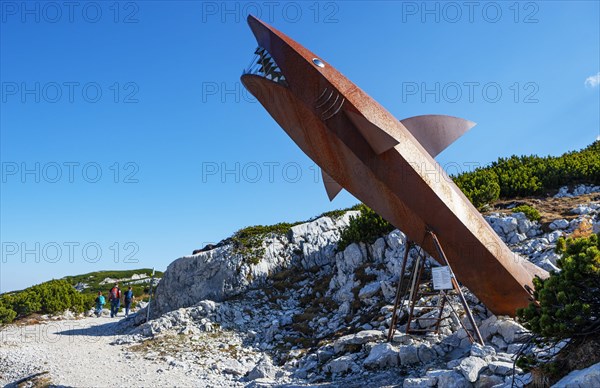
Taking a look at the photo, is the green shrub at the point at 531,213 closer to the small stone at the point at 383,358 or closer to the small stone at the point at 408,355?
the small stone at the point at 408,355

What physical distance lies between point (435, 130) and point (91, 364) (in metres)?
10.9

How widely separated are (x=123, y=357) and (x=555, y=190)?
17.5 m

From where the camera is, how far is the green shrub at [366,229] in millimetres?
16578

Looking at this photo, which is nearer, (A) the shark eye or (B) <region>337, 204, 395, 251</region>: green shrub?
(A) the shark eye

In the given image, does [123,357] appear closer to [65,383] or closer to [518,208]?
[65,383]

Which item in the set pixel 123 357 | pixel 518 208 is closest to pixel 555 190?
pixel 518 208

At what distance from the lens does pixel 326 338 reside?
12438 millimetres

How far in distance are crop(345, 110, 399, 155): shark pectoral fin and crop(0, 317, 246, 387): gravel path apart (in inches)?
260

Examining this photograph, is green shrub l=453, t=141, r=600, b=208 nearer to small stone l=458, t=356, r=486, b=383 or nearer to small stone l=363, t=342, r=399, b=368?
small stone l=363, t=342, r=399, b=368

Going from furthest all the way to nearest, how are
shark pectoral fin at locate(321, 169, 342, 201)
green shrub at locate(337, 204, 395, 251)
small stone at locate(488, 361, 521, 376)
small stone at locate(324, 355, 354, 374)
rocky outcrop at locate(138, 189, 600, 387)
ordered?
green shrub at locate(337, 204, 395, 251), shark pectoral fin at locate(321, 169, 342, 201), small stone at locate(324, 355, 354, 374), rocky outcrop at locate(138, 189, 600, 387), small stone at locate(488, 361, 521, 376)

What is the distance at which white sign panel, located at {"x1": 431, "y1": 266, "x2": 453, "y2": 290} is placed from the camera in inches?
345

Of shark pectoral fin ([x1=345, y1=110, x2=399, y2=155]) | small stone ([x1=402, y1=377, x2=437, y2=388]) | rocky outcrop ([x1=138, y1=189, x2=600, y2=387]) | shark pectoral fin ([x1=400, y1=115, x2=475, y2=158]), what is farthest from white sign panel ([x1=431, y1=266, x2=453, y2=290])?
shark pectoral fin ([x1=400, y1=115, x2=475, y2=158])

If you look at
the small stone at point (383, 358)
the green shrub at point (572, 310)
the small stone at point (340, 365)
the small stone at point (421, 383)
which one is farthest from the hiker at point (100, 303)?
the green shrub at point (572, 310)

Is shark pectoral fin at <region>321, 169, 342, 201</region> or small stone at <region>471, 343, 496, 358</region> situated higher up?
shark pectoral fin at <region>321, 169, 342, 201</region>
